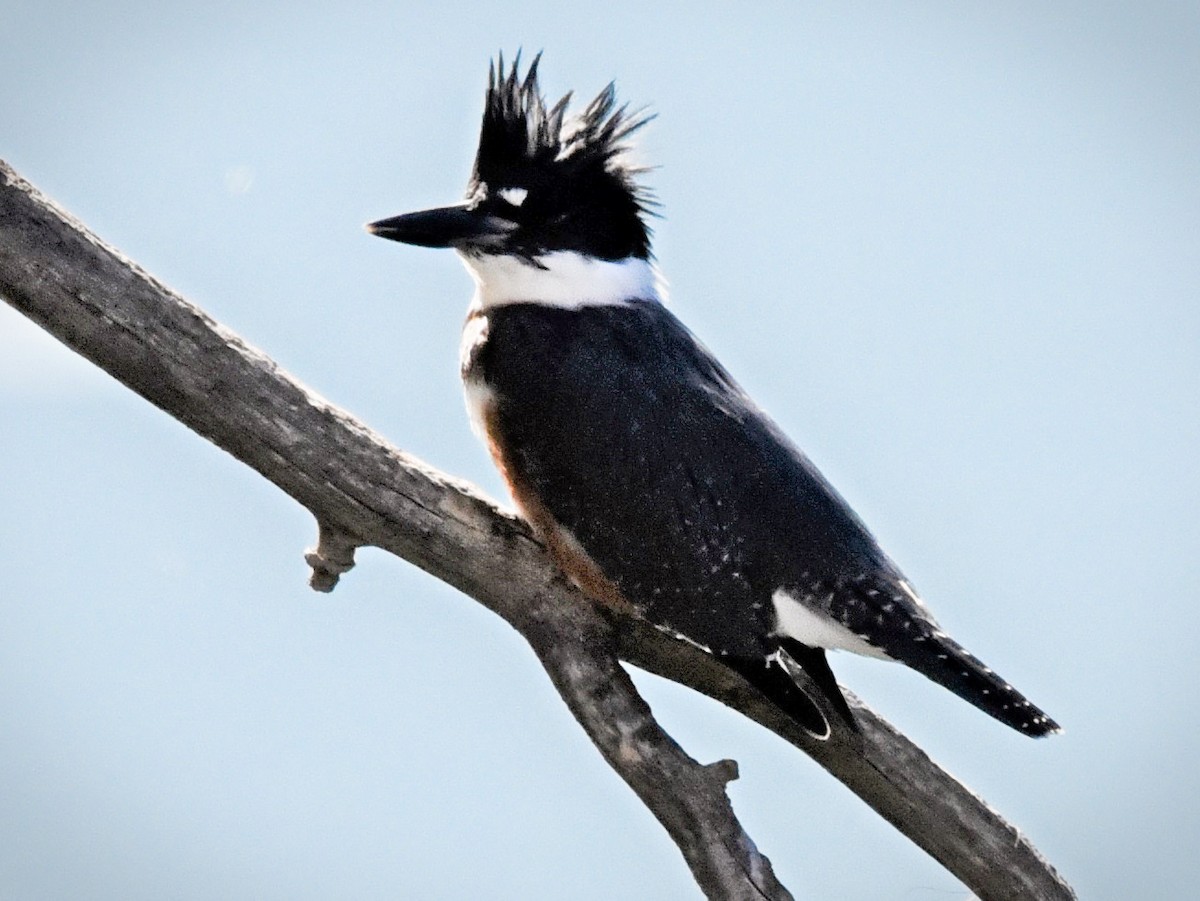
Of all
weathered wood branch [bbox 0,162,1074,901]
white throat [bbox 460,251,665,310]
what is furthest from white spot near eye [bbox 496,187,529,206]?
weathered wood branch [bbox 0,162,1074,901]

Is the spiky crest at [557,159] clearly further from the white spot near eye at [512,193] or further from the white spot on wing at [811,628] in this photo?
the white spot on wing at [811,628]

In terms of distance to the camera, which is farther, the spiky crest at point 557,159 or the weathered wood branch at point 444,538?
the spiky crest at point 557,159

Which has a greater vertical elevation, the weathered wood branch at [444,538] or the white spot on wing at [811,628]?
the white spot on wing at [811,628]

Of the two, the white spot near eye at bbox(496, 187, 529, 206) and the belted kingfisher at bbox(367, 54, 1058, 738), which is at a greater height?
the white spot near eye at bbox(496, 187, 529, 206)

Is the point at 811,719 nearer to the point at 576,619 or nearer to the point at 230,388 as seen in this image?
the point at 576,619

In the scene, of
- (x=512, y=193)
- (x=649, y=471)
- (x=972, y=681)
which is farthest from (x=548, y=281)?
(x=972, y=681)

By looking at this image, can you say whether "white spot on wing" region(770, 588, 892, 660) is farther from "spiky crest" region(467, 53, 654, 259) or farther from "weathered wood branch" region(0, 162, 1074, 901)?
"spiky crest" region(467, 53, 654, 259)

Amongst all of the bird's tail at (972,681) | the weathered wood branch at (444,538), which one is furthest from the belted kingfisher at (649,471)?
the weathered wood branch at (444,538)

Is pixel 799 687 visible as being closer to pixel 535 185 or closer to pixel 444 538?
pixel 444 538

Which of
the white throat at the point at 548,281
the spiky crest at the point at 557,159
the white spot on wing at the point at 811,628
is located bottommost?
the white spot on wing at the point at 811,628
